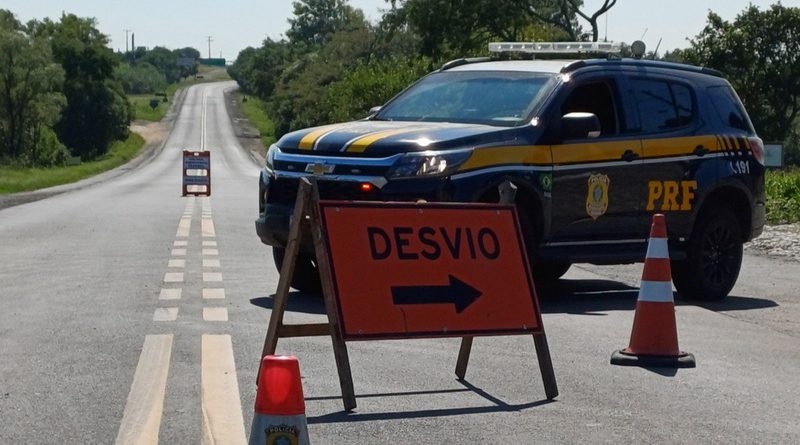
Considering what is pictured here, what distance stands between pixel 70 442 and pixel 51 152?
98.3 m

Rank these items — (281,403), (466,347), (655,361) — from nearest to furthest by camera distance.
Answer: (281,403)
(466,347)
(655,361)

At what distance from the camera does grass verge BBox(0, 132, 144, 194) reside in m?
50.2

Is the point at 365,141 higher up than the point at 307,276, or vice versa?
the point at 365,141

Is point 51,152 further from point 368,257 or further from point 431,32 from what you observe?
point 368,257

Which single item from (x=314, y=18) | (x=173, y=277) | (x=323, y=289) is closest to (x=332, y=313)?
(x=323, y=289)

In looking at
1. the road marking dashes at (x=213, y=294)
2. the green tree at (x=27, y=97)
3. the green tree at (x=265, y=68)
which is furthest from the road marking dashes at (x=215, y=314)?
the green tree at (x=265, y=68)

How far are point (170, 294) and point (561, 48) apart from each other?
4.33m

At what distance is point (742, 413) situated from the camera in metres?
7.25

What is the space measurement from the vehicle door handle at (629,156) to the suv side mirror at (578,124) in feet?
1.98

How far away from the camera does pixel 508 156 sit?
36.5 ft

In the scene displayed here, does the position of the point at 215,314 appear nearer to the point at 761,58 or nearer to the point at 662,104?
the point at 662,104

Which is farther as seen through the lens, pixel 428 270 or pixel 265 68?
pixel 265 68

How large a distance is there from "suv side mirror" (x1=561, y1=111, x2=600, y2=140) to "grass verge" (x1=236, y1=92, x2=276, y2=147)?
97358mm

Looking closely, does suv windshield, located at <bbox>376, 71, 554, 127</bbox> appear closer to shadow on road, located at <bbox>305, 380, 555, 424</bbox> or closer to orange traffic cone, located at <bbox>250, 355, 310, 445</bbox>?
Result: shadow on road, located at <bbox>305, 380, 555, 424</bbox>
